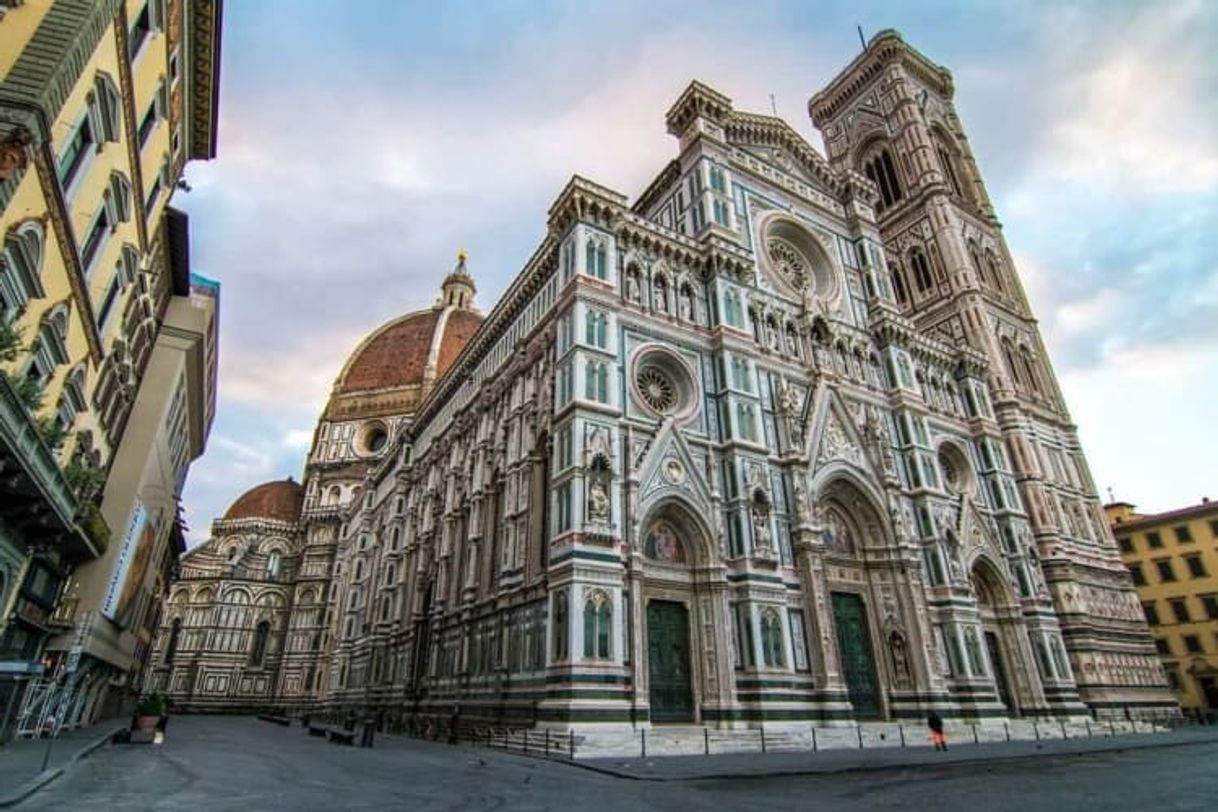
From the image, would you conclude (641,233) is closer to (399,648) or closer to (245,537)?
(399,648)

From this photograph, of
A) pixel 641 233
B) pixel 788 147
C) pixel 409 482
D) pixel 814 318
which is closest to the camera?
pixel 641 233

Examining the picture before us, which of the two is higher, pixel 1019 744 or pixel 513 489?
pixel 513 489

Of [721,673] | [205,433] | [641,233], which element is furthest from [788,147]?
[205,433]

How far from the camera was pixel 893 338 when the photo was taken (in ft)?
106

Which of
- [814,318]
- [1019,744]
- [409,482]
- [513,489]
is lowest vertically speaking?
[1019,744]

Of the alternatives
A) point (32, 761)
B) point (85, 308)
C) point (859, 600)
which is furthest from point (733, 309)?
point (32, 761)

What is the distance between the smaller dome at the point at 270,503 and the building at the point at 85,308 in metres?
42.0

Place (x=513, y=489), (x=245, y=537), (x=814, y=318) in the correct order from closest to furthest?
(x=513, y=489), (x=814, y=318), (x=245, y=537)

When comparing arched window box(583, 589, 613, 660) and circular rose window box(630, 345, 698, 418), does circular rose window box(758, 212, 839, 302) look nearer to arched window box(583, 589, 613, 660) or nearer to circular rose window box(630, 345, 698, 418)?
circular rose window box(630, 345, 698, 418)

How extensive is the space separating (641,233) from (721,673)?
16.8 meters

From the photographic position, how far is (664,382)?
2491 centimetres

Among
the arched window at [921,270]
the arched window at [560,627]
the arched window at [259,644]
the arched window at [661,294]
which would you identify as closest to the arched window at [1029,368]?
the arched window at [921,270]

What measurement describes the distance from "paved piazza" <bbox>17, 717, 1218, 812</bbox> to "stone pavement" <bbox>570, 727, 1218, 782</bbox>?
0.32 metres

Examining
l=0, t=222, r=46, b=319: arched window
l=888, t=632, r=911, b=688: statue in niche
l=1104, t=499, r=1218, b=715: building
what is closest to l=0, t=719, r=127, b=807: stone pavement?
l=0, t=222, r=46, b=319: arched window
